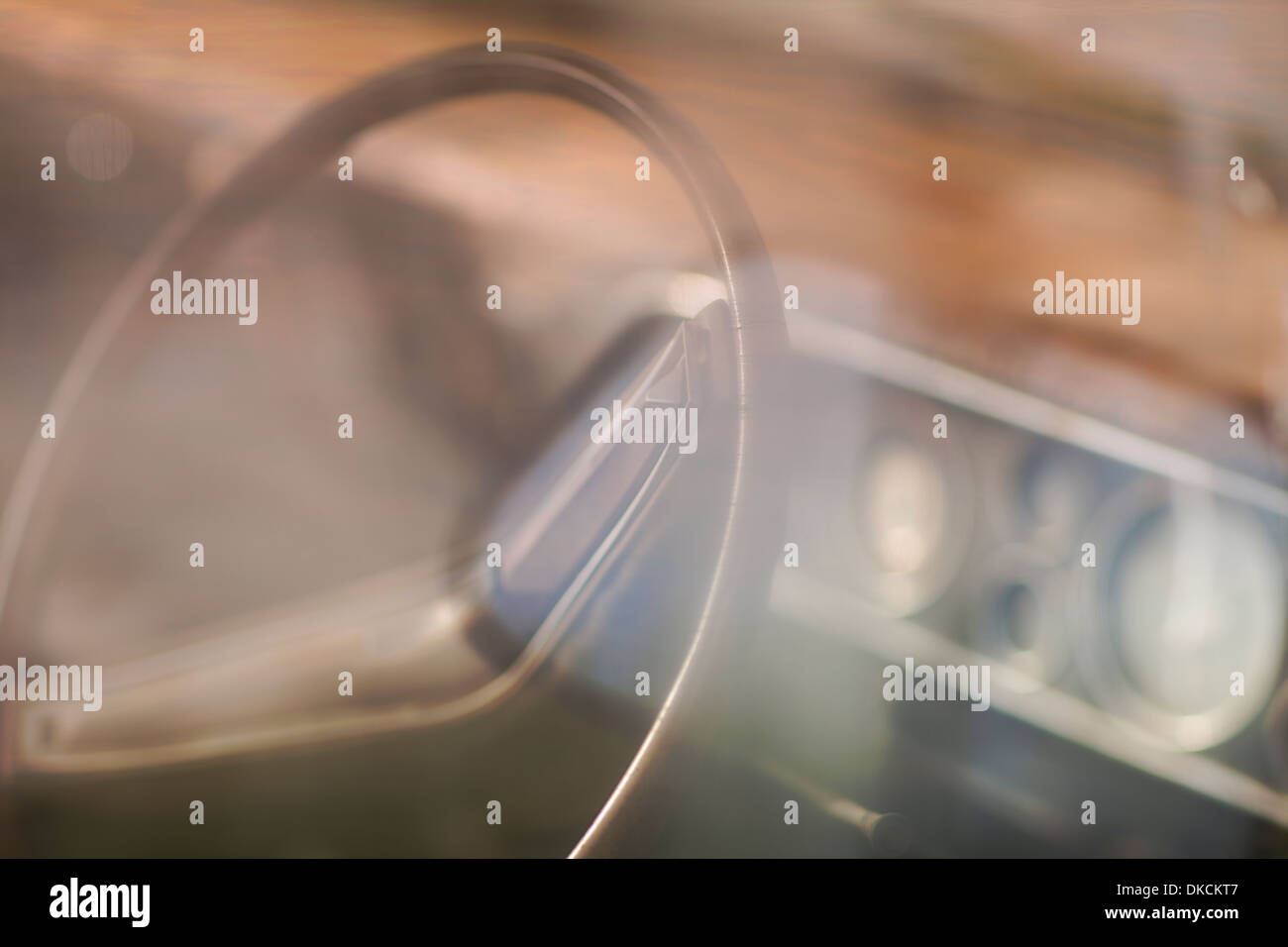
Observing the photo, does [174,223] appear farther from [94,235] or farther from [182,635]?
[182,635]

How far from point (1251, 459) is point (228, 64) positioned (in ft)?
3.49

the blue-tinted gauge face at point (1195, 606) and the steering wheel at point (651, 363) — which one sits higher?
the steering wheel at point (651, 363)

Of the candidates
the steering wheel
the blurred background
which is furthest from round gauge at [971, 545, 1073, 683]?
the steering wheel

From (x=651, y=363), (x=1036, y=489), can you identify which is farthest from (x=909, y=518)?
(x=651, y=363)

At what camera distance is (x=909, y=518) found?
78cm

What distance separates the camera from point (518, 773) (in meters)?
0.70

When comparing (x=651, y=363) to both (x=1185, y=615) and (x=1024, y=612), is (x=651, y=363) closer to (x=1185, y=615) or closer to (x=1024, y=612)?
(x=1024, y=612)

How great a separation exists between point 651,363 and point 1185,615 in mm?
584

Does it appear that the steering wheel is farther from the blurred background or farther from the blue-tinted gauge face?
the blue-tinted gauge face

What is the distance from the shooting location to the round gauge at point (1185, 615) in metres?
0.80

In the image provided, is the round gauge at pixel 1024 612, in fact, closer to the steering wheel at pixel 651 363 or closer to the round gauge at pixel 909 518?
the round gauge at pixel 909 518

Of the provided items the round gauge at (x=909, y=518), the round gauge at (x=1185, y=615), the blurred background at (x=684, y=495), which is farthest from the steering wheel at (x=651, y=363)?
the round gauge at (x=1185, y=615)
